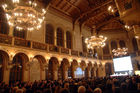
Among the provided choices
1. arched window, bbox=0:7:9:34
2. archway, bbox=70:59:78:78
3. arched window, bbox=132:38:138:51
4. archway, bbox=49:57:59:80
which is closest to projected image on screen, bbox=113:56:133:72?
arched window, bbox=132:38:138:51

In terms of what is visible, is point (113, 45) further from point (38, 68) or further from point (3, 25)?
point (3, 25)

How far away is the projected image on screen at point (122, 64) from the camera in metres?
20.0

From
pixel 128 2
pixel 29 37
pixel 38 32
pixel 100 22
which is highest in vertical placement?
pixel 100 22

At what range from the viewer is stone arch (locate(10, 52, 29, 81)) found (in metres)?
11.3

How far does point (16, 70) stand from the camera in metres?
11.5

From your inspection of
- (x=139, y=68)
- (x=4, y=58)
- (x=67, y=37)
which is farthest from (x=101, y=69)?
(x=4, y=58)

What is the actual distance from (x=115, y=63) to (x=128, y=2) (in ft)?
65.1

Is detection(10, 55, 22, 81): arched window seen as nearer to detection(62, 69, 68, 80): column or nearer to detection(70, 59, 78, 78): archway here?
detection(62, 69, 68, 80): column

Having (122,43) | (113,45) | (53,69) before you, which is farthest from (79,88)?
(122,43)

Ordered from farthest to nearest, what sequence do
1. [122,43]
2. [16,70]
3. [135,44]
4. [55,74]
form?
[122,43], [135,44], [55,74], [16,70]

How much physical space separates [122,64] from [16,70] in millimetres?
18230

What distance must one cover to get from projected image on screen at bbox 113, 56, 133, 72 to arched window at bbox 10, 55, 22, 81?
17.4 meters

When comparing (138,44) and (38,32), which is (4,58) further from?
(138,44)

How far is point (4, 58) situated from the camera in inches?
419
